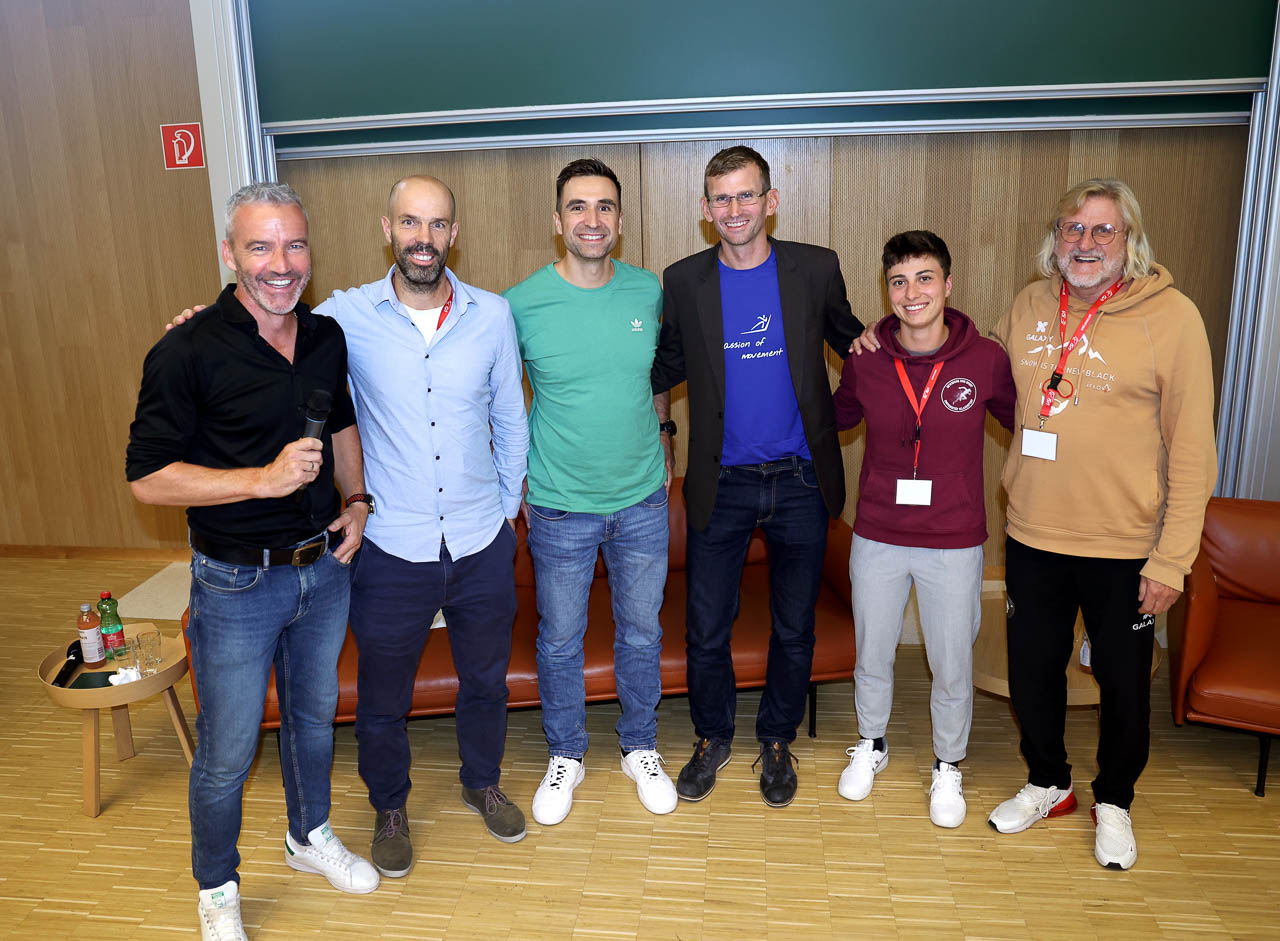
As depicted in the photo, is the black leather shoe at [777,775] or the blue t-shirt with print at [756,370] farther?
the black leather shoe at [777,775]

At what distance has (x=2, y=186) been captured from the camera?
5.34 meters

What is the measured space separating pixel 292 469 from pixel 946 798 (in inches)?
91.9

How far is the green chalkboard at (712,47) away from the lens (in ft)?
12.9

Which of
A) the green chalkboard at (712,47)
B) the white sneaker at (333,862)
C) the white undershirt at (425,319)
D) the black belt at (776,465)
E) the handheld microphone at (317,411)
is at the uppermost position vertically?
the green chalkboard at (712,47)

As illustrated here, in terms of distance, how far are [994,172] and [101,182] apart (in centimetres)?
490

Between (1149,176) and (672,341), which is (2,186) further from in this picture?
(1149,176)

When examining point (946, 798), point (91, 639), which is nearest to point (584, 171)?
point (946, 798)

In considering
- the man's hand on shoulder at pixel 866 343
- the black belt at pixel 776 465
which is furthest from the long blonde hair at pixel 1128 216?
the black belt at pixel 776 465

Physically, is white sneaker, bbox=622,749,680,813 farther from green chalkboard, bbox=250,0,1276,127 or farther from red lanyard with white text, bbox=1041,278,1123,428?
green chalkboard, bbox=250,0,1276,127

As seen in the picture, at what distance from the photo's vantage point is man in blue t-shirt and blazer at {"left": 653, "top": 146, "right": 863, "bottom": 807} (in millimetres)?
2846

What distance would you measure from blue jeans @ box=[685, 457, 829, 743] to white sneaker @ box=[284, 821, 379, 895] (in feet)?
3.95

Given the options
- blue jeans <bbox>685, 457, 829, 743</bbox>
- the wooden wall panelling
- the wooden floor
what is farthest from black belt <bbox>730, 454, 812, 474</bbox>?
the wooden wall panelling

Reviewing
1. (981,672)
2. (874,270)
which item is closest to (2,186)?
(874,270)

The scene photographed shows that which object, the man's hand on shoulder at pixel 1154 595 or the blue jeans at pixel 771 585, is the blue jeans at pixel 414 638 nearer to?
the blue jeans at pixel 771 585
